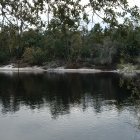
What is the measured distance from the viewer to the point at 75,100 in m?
49.6

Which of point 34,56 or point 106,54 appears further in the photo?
point 34,56

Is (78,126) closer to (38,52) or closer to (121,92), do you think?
(121,92)

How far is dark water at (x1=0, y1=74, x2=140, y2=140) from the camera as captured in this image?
99.8ft

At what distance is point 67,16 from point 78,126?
27.6 m

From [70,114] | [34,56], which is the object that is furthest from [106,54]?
[70,114]

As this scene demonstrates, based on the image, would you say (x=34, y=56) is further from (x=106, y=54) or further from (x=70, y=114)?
(x=70, y=114)

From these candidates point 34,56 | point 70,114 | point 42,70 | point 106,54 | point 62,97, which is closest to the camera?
point 70,114

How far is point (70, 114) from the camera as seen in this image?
3934 centimetres

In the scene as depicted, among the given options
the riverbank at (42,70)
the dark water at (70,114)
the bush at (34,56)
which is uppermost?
the bush at (34,56)

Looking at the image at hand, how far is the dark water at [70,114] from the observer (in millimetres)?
30406

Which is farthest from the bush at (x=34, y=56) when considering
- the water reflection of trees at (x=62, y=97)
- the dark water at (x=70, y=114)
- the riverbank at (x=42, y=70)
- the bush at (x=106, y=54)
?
the dark water at (x=70, y=114)

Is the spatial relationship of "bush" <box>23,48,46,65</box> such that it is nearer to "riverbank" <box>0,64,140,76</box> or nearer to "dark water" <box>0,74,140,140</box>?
"riverbank" <box>0,64,140,76</box>

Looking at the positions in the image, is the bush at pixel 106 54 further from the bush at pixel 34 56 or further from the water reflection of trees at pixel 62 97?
the water reflection of trees at pixel 62 97

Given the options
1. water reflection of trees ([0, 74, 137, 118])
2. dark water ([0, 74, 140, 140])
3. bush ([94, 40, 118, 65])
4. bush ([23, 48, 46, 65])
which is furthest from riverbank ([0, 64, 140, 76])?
dark water ([0, 74, 140, 140])
